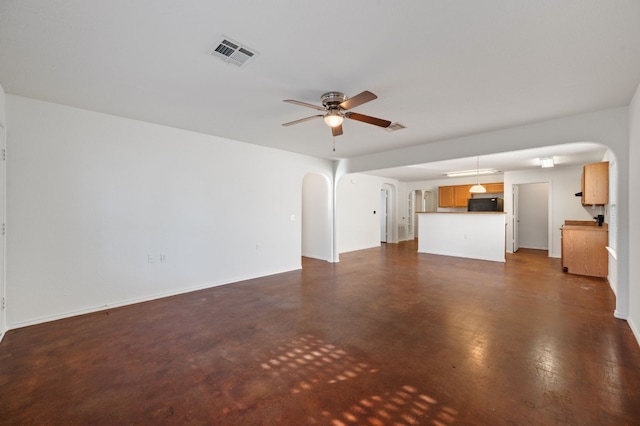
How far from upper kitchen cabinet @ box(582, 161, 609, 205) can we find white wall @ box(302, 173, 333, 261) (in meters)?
4.79

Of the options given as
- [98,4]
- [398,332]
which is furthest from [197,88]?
[398,332]

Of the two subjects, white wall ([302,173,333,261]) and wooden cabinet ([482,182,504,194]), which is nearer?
white wall ([302,173,333,261])

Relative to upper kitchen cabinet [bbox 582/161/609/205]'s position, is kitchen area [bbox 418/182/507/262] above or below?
below

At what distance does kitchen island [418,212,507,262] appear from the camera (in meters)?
6.80

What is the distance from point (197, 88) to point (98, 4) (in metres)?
1.09

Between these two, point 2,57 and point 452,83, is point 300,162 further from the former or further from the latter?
point 2,57

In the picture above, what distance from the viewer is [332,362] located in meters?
2.32

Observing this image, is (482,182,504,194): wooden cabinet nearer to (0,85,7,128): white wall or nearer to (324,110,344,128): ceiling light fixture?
(324,110,344,128): ceiling light fixture

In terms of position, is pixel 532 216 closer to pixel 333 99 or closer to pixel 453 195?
pixel 453 195

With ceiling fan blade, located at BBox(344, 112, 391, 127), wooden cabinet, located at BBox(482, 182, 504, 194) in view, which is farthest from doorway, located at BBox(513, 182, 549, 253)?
ceiling fan blade, located at BBox(344, 112, 391, 127)

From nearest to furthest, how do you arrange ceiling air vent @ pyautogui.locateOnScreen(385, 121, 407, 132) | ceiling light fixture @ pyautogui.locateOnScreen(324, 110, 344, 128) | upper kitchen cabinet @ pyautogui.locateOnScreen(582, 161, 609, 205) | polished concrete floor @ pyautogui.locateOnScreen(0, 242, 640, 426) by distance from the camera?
1. polished concrete floor @ pyautogui.locateOnScreen(0, 242, 640, 426)
2. ceiling light fixture @ pyautogui.locateOnScreen(324, 110, 344, 128)
3. ceiling air vent @ pyautogui.locateOnScreen(385, 121, 407, 132)
4. upper kitchen cabinet @ pyautogui.locateOnScreen(582, 161, 609, 205)

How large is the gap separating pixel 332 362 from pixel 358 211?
6.49 m

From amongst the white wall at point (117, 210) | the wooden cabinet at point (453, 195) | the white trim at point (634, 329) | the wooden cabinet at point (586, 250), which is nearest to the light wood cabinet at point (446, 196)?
the wooden cabinet at point (453, 195)

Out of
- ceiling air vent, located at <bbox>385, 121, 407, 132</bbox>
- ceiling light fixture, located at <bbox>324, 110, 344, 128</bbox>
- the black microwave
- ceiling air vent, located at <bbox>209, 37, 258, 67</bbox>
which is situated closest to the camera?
A: ceiling air vent, located at <bbox>209, 37, 258, 67</bbox>
